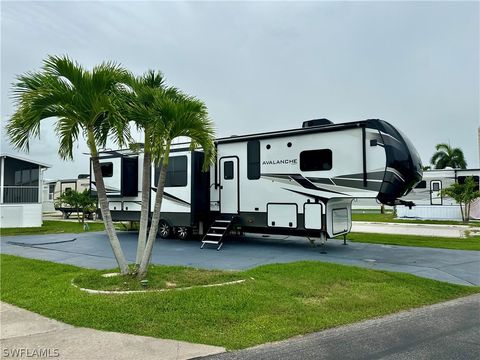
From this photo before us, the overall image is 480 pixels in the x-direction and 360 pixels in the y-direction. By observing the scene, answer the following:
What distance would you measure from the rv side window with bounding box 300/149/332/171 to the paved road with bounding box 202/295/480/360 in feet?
19.1

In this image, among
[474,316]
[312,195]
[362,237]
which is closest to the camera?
[474,316]

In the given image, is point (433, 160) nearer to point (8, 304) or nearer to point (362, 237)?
point (362, 237)

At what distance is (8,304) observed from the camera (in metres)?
6.41

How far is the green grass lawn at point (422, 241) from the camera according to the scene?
41.7 feet

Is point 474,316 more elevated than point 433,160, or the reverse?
point 433,160

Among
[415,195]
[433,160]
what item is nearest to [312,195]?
[415,195]

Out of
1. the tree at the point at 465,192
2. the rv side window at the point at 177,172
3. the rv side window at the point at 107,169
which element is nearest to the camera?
the rv side window at the point at 177,172

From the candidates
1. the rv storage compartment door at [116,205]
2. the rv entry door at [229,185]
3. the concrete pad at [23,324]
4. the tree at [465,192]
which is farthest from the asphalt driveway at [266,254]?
the tree at [465,192]

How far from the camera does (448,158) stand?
1412 inches

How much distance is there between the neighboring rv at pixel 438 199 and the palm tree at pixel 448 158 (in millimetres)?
11061

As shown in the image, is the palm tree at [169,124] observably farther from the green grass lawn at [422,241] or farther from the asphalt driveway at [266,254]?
the green grass lawn at [422,241]

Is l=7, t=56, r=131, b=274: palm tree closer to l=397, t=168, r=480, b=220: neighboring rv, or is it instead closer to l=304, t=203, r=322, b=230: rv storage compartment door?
l=304, t=203, r=322, b=230: rv storage compartment door

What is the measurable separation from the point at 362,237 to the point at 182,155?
22.4 ft

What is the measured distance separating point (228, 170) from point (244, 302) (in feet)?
24.6
